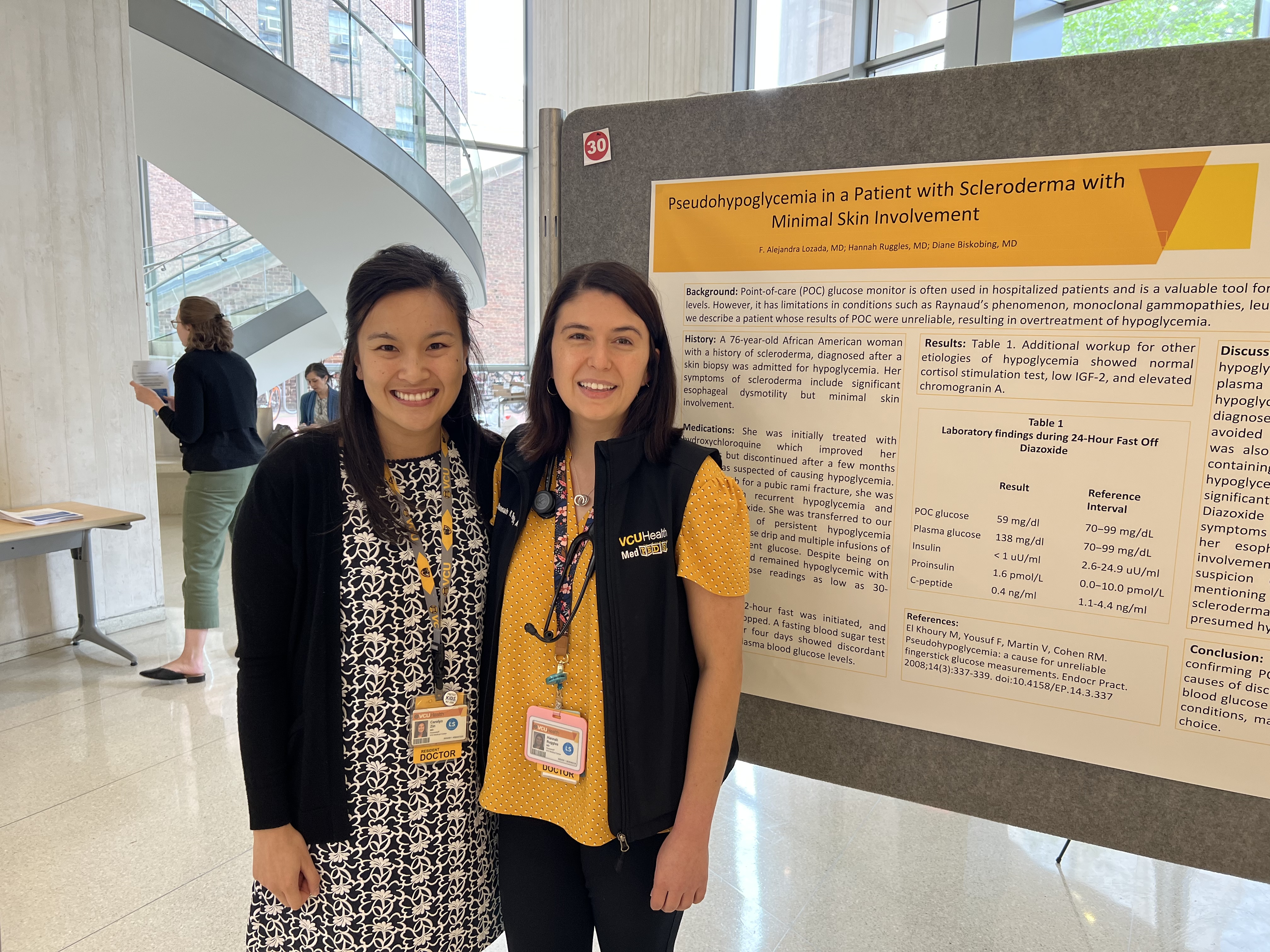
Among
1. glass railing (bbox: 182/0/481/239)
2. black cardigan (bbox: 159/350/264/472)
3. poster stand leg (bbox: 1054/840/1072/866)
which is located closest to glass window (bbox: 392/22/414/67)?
glass railing (bbox: 182/0/481/239)

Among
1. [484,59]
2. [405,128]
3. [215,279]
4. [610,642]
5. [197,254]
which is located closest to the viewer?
[610,642]

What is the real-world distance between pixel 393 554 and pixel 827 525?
27.5 inches

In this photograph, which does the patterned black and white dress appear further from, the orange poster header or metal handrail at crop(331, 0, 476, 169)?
metal handrail at crop(331, 0, 476, 169)

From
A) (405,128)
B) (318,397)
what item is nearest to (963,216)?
(405,128)

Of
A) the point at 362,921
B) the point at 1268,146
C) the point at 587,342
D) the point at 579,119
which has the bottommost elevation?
the point at 362,921

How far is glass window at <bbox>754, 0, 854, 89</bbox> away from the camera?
21.2ft

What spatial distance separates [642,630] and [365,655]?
41 centimetres

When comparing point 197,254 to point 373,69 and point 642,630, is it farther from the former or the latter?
point 642,630

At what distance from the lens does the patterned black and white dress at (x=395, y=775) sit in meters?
1.11

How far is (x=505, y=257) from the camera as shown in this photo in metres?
11.1

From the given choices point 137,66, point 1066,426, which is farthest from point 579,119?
point 137,66

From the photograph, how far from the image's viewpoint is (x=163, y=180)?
27.0 ft

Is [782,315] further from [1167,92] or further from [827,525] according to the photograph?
[1167,92]

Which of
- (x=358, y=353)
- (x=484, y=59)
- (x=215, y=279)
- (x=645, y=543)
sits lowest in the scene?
(x=645, y=543)
